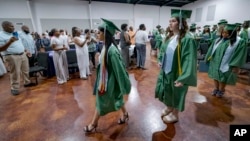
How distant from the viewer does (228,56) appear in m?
2.55

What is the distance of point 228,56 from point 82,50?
3.32 metres

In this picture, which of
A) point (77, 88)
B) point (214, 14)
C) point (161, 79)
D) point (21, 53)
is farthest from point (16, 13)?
point (214, 14)

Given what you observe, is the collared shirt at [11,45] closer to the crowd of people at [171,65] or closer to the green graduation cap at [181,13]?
the crowd of people at [171,65]

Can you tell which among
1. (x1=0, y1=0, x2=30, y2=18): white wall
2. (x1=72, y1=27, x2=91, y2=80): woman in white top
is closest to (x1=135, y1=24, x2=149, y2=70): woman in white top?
(x1=72, y1=27, x2=91, y2=80): woman in white top

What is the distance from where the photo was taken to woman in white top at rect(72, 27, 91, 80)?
380cm

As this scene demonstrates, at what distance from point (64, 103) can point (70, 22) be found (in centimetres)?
1014

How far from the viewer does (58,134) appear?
2.03 metres

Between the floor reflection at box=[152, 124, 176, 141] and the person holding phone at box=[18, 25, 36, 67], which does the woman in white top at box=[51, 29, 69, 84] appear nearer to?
the person holding phone at box=[18, 25, 36, 67]

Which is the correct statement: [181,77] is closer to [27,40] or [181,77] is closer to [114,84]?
[114,84]

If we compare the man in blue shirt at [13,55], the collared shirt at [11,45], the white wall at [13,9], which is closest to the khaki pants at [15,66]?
the man in blue shirt at [13,55]

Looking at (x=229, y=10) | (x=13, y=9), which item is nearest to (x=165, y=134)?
(x=13, y=9)

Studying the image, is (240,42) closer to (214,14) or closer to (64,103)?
(64,103)

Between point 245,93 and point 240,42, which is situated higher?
point 240,42

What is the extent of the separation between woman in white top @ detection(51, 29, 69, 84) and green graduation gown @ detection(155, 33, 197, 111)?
2817 millimetres
